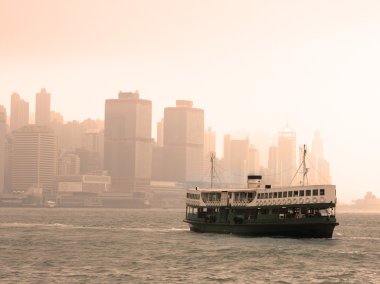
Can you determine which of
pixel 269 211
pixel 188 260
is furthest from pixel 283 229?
pixel 188 260

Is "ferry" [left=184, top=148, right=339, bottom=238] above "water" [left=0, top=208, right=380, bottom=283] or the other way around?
above

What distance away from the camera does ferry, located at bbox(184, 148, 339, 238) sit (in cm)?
10575

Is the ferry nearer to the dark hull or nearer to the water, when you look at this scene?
the dark hull

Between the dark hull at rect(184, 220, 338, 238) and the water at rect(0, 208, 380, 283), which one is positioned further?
the dark hull at rect(184, 220, 338, 238)

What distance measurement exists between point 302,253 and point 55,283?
112ft

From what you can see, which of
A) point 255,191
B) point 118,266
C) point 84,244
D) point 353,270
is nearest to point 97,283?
point 118,266

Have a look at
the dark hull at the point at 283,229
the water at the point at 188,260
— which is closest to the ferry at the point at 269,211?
the dark hull at the point at 283,229

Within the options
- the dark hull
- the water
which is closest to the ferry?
the dark hull

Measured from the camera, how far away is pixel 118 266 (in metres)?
79.9

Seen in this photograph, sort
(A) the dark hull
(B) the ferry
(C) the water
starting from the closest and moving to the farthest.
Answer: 1. (C) the water
2. (B) the ferry
3. (A) the dark hull

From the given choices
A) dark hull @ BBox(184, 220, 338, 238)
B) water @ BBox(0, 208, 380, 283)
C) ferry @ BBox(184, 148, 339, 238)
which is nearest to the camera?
water @ BBox(0, 208, 380, 283)

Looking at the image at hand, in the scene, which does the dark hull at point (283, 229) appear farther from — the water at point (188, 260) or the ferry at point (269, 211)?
the water at point (188, 260)

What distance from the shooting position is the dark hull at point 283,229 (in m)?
106

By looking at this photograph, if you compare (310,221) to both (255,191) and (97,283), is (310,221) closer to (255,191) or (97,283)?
(255,191)
